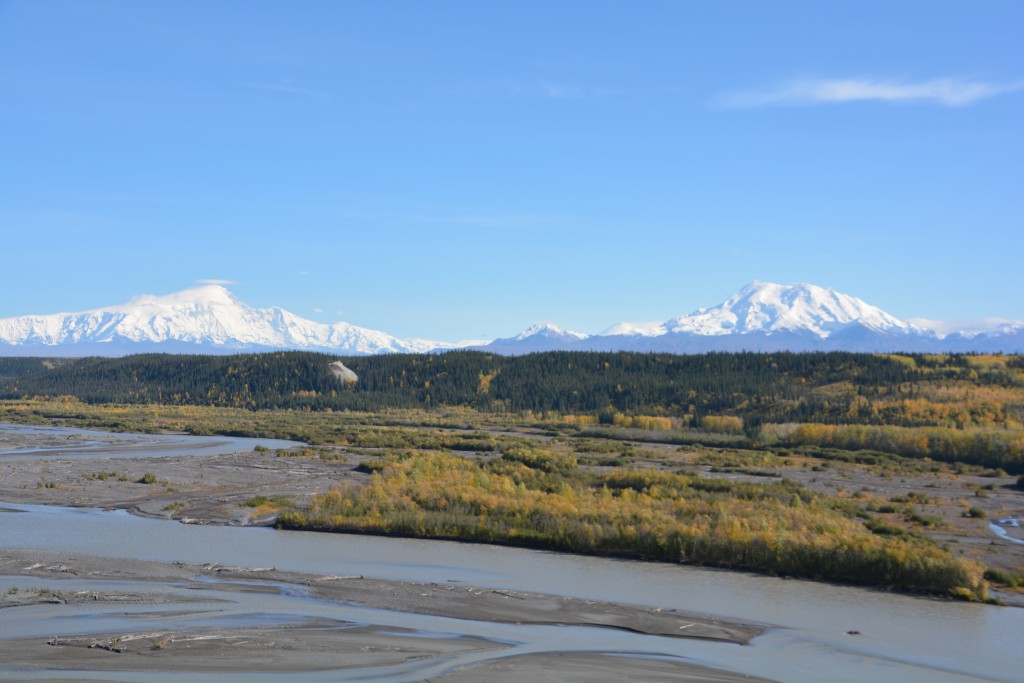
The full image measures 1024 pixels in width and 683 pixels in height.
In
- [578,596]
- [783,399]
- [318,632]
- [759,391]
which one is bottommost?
[578,596]

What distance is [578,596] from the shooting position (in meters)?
30.2

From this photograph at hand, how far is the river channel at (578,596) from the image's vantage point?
23125 mm

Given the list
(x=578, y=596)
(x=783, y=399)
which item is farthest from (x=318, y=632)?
(x=783, y=399)

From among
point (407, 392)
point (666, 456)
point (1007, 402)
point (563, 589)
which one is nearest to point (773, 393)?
point (1007, 402)

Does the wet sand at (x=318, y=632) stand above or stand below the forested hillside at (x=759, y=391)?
below

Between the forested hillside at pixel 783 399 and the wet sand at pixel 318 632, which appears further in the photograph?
the forested hillside at pixel 783 399

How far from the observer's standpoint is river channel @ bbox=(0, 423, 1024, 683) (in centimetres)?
2312

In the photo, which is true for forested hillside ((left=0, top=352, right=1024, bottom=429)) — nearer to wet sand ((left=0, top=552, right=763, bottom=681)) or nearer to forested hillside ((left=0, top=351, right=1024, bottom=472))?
forested hillside ((left=0, top=351, right=1024, bottom=472))

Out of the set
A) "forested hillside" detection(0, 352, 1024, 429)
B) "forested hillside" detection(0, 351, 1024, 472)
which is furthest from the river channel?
"forested hillside" detection(0, 352, 1024, 429)

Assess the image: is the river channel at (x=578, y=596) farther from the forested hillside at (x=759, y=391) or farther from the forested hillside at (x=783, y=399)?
the forested hillside at (x=759, y=391)

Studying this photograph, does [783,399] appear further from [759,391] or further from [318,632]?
[318,632]

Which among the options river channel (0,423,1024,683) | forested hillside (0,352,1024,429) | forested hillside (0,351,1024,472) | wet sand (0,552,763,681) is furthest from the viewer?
forested hillside (0,352,1024,429)

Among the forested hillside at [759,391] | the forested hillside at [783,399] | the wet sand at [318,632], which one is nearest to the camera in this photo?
the wet sand at [318,632]

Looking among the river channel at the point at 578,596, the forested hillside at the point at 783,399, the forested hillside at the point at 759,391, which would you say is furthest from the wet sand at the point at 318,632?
the forested hillside at the point at 759,391
